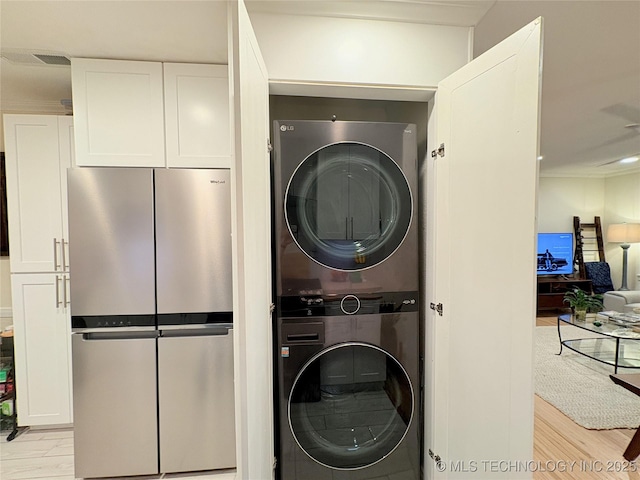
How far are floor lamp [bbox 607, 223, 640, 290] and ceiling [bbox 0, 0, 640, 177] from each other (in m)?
4.29

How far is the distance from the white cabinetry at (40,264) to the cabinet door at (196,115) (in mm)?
852

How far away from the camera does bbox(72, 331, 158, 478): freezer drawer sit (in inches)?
64.3

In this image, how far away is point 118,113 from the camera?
1.69 m

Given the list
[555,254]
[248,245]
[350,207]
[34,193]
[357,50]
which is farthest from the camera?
[555,254]

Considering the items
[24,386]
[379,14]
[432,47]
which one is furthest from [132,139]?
[24,386]

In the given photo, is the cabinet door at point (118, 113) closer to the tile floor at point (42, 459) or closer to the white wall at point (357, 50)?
the white wall at point (357, 50)

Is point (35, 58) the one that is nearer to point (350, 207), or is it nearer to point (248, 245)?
point (248, 245)

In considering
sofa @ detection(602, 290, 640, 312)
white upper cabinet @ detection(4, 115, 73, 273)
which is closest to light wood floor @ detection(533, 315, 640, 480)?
sofa @ detection(602, 290, 640, 312)

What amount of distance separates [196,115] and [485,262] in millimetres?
1727

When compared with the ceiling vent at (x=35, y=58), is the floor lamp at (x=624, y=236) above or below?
below

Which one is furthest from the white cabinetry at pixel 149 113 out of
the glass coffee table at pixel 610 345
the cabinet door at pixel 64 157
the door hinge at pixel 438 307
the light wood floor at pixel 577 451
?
the glass coffee table at pixel 610 345

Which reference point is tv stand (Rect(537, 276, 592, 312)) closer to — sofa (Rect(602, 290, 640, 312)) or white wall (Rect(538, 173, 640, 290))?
sofa (Rect(602, 290, 640, 312))

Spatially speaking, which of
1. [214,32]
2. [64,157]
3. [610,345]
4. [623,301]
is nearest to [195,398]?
[64,157]

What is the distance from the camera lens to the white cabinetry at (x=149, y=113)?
5.47 ft
